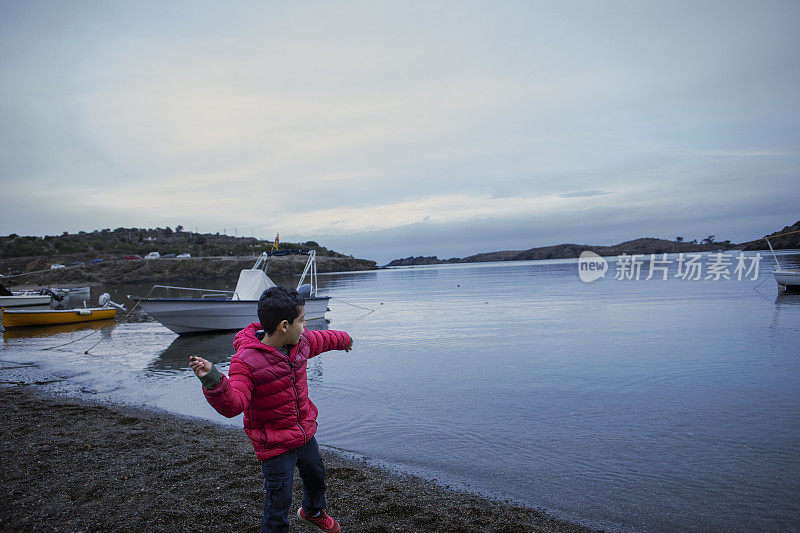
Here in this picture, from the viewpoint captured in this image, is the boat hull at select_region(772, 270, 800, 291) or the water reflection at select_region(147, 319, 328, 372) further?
the boat hull at select_region(772, 270, 800, 291)

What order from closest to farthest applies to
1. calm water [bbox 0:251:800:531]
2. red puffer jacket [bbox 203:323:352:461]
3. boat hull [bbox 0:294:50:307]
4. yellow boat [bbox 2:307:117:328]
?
1. red puffer jacket [bbox 203:323:352:461]
2. calm water [bbox 0:251:800:531]
3. yellow boat [bbox 2:307:117:328]
4. boat hull [bbox 0:294:50:307]

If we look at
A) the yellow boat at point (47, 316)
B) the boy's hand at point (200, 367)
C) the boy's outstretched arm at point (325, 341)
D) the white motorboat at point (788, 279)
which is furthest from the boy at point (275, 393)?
the white motorboat at point (788, 279)

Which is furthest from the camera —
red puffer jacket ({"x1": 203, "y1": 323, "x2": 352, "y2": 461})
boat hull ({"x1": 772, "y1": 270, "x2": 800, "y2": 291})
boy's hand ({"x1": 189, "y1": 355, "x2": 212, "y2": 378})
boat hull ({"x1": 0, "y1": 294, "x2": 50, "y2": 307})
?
boat hull ({"x1": 772, "y1": 270, "x2": 800, "y2": 291})

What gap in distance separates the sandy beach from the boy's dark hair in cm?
210

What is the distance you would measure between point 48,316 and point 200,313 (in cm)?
1012

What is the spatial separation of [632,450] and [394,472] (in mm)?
3347

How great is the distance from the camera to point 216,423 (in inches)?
307

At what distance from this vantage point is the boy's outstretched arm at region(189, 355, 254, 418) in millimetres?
2578

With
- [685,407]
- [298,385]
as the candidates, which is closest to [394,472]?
[298,385]

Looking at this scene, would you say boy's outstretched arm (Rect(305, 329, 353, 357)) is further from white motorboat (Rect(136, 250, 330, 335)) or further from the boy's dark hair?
white motorboat (Rect(136, 250, 330, 335))

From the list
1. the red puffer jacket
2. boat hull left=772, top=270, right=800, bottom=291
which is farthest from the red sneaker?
boat hull left=772, top=270, right=800, bottom=291

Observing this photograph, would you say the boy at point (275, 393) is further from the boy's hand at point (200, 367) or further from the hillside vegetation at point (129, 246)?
the hillside vegetation at point (129, 246)

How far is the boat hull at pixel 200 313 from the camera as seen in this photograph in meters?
18.0

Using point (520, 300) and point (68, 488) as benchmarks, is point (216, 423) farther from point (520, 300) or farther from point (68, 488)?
point (520, 300)
